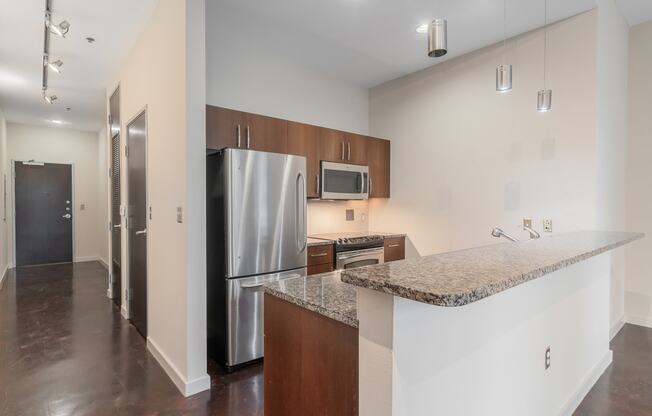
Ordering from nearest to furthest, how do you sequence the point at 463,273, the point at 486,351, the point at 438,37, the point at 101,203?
the point at 463,273 < the point at 486,351 < the point at 438,37 < the point at 101,203

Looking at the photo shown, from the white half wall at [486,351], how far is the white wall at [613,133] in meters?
0.94

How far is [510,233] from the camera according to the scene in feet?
10.8

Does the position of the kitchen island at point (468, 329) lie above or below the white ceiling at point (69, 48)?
below

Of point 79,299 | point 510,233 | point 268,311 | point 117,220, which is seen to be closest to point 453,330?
point 268,311

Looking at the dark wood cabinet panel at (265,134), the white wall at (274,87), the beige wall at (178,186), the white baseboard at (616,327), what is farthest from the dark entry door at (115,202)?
the white baseboard at (616,327)

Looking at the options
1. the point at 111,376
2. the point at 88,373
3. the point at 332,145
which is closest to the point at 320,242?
the point at 332,145

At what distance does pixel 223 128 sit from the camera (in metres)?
2.90

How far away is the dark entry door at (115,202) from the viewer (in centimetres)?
408

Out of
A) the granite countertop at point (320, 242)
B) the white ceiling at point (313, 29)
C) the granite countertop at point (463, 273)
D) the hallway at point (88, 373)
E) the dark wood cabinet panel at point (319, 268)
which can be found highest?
the white ceiling at point (313, 29)

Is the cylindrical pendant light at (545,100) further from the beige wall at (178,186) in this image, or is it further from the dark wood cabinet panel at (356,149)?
the beige wall at (178,186)

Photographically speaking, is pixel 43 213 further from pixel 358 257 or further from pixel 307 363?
pixel 307 363

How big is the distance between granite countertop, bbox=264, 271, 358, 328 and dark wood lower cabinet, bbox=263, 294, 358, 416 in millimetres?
34

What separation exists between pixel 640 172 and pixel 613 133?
717 mm

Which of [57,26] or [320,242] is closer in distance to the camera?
[57,26]
